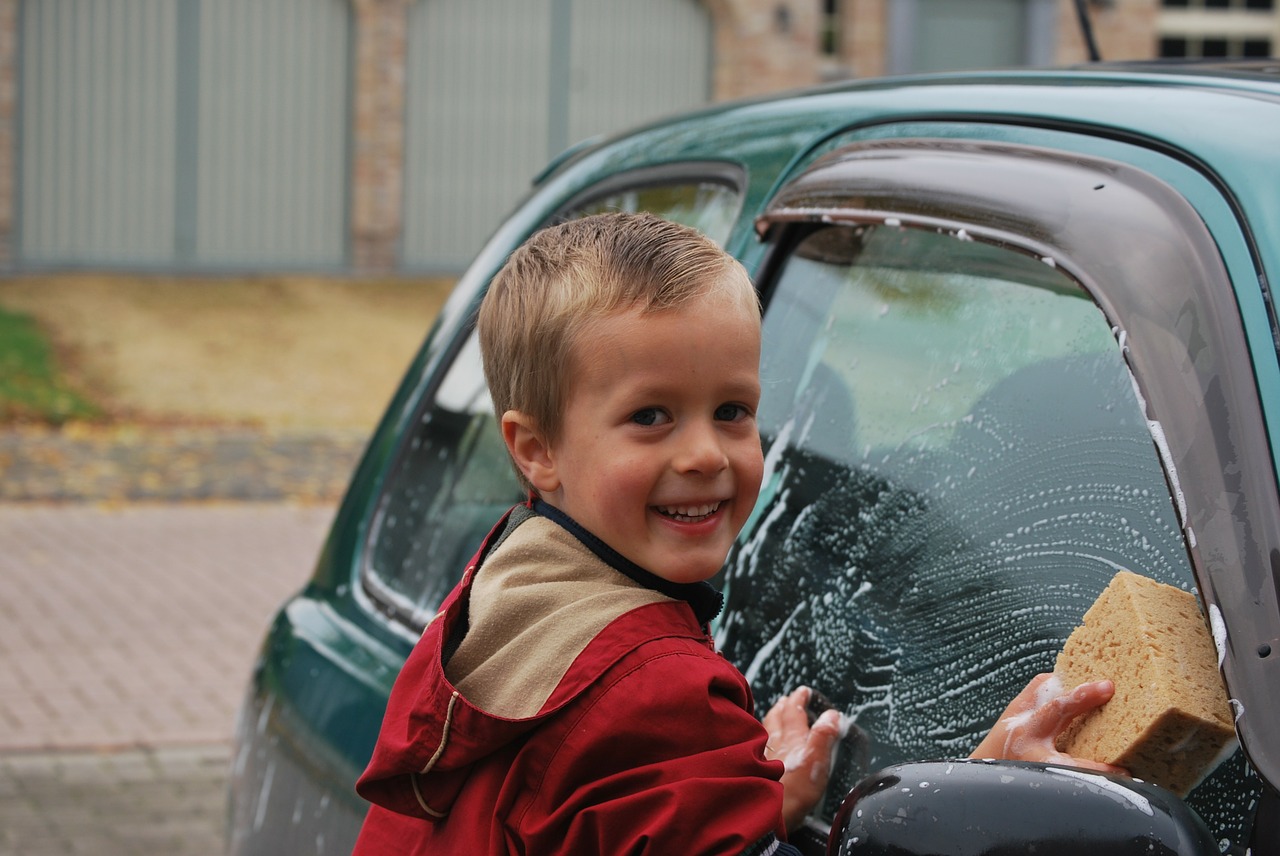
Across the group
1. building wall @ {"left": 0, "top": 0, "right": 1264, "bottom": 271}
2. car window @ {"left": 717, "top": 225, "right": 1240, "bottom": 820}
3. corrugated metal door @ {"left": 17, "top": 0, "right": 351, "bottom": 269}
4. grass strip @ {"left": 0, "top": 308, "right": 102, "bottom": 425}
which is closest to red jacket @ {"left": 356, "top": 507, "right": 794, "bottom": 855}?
car window @ {"left": 717, "top": 225, "right": 1240, "bottom": 820}

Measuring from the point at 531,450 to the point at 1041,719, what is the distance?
0.50 metres

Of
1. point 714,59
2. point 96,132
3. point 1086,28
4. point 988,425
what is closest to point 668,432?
point 988,425

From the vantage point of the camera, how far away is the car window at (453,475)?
2227 millimetres

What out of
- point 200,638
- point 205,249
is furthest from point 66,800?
point 205,249

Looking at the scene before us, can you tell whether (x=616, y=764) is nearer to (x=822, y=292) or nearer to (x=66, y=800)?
(x=822, y=292)

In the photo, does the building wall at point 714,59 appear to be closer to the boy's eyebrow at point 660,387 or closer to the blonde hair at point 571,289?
the blonde hair at point 571,289

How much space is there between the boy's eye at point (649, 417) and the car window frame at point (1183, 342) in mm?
375

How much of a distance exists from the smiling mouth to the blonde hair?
121mm

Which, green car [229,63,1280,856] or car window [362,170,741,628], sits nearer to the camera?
green car [229,63,1280,856]

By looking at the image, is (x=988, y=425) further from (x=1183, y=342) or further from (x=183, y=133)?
(x=183, y=133)

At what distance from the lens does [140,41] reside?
57.3ft

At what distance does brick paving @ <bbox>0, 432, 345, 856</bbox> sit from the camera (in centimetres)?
527

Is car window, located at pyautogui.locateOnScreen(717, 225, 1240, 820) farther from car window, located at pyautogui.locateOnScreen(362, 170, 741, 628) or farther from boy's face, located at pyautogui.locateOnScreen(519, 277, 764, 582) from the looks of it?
car window, located at pyautogui.locateOnScreen(362, 170, 741, 628)

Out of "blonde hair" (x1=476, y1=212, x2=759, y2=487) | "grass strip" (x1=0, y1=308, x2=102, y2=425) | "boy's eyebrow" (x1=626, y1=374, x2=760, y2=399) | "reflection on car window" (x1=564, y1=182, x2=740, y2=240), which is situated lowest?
"grass strip" (x1=0, y1=308, x2=102, y2=425)
